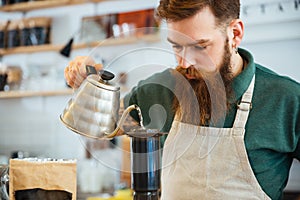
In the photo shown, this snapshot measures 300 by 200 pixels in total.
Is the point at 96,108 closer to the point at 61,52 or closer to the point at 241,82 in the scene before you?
the point at 241,82

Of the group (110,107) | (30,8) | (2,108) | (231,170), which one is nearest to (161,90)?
(110,107)

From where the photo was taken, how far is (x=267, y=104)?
1.28 metres

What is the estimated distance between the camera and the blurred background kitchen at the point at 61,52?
8.54 feet

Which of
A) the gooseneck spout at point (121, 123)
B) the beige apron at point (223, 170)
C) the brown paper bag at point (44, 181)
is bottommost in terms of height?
the beige apron at point (223, 170)

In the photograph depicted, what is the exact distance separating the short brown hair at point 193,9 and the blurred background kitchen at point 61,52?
1.51 m

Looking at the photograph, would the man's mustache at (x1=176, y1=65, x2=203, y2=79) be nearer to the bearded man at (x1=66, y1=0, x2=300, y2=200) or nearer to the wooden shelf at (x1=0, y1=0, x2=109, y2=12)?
the bearded man at (x1=66, y1=0, x2=300, y2=200)

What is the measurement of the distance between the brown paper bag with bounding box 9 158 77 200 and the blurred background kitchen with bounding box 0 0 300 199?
1757 millimetres

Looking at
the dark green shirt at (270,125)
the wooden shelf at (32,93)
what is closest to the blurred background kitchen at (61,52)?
the wooden shelf at (32,93)

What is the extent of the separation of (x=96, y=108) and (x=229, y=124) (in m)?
0.51

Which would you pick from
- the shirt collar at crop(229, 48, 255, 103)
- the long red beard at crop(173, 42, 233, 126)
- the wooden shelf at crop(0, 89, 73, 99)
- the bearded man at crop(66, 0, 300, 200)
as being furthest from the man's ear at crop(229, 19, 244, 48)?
the wooden shelf at crop(0, 89, 73, 99)

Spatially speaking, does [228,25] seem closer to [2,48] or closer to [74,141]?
[74,141]

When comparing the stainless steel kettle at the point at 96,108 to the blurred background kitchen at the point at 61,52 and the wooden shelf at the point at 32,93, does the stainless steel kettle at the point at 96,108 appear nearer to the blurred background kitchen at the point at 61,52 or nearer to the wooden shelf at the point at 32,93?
the blurred background kitchen at the point at 61,52

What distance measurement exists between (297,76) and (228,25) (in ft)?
5.08

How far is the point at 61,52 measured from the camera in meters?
3.11
